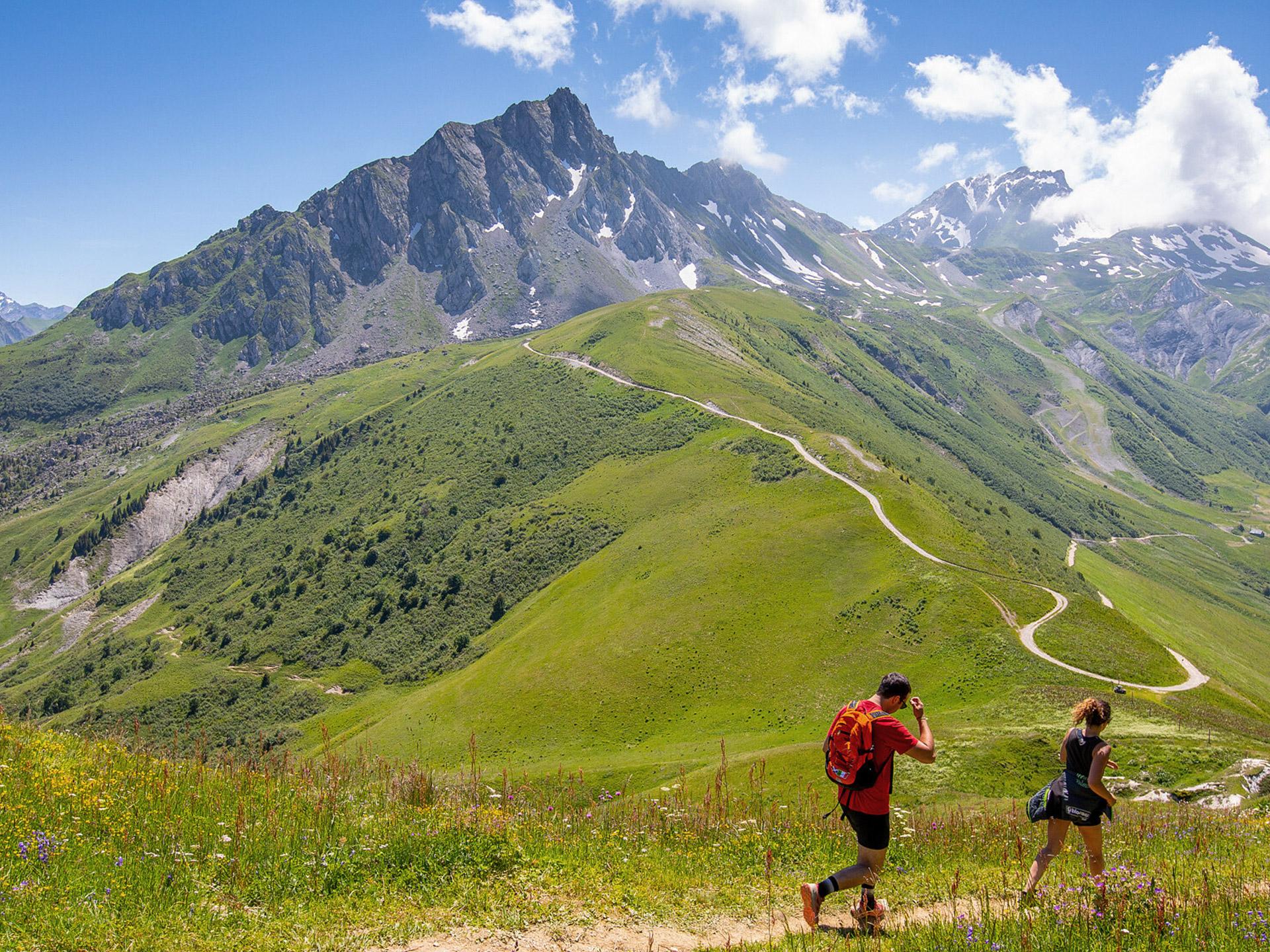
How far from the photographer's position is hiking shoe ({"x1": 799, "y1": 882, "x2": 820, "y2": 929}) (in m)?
9.33

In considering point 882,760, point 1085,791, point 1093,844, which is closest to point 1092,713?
point 1085,791

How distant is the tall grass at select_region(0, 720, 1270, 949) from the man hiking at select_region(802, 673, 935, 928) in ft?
2.03

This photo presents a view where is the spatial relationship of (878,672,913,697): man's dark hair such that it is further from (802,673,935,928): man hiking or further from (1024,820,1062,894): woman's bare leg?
(1024,820,1062,894): woman's bare leg

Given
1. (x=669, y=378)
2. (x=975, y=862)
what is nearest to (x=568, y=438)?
(x=669, y=378)

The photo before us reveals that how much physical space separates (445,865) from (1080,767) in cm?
974

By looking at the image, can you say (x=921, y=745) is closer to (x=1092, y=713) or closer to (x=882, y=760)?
(x=882, y=760)

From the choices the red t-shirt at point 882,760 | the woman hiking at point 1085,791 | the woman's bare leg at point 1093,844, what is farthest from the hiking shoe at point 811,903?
the woman's bare leg at point 1093,844

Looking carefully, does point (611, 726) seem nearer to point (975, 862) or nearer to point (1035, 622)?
point (1035, 622)

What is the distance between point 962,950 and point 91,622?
208 metres

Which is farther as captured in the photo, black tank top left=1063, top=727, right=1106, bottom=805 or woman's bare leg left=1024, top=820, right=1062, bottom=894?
black tank top left=1063, top=727, right=1106, bottom=805

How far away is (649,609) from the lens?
76.6 meters

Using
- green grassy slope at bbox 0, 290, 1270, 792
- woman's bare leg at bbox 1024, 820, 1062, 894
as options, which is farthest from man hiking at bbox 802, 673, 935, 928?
green grassy slope at bbox 0, 290, 1270, 792

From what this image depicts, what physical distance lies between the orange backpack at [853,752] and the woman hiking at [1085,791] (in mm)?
3524

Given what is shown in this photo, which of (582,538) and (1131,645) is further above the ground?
(582,538)
